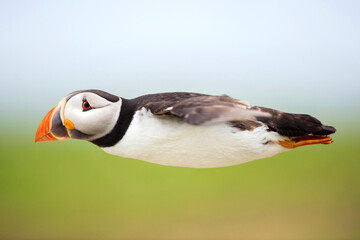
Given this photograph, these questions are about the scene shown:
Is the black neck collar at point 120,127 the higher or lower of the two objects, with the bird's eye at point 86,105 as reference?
lower

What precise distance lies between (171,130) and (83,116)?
275mm

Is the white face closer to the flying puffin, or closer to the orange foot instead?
the flying puffin

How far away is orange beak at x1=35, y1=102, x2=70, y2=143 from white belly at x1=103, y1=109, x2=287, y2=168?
0.53ft

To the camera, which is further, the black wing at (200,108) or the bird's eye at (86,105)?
the bird's eye at (86,105)

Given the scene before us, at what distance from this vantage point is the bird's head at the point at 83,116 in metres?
1.31

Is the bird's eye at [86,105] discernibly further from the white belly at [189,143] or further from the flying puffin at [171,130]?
the white belly at [189,143]

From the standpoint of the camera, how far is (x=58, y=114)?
1.32m

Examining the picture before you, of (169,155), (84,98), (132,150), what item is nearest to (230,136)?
(169,155)

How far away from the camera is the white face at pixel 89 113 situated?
131 cm

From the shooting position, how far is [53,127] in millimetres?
1329

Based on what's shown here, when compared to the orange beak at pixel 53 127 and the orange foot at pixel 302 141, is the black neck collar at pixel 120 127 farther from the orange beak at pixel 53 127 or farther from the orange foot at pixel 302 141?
the orange foot at pixel 302 141

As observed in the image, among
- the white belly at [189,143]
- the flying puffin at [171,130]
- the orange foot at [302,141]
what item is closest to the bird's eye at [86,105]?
the flying puffin at [171,130]

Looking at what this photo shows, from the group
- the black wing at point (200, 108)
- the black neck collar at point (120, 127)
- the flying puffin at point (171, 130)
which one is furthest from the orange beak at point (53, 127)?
the black wing at point (200, 108)

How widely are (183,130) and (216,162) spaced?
174mm
